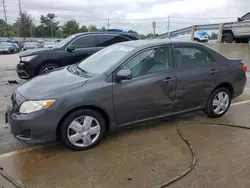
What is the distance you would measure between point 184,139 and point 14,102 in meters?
2.61

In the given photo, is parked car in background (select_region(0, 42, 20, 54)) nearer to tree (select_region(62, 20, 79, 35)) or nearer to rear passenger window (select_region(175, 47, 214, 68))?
rear passenger window (select_region(175, 47, 214, 68))

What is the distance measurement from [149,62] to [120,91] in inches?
28.9

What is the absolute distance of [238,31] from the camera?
11641mm

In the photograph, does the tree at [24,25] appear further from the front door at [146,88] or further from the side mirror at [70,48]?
the front door at [146,88]

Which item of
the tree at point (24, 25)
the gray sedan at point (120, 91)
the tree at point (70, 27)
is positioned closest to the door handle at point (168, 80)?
the gray sedan at point (120, 91)

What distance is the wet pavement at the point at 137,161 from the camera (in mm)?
2855

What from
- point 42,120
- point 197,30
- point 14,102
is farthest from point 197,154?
point 197,30

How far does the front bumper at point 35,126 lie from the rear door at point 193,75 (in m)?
2.12

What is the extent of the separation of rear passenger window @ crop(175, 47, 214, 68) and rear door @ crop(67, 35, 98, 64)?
447cm

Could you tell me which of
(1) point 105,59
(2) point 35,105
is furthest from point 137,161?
(1) point 105,59

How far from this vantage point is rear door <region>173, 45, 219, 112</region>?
163 inches


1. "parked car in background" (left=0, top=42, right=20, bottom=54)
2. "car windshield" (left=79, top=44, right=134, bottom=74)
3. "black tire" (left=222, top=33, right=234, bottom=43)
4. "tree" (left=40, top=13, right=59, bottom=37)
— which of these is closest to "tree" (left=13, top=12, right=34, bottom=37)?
"tree" (left=40, top=13, right=59, bottom=37)

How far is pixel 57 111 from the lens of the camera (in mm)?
3197

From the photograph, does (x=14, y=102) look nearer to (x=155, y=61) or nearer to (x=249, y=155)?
(x=155, y=61)
